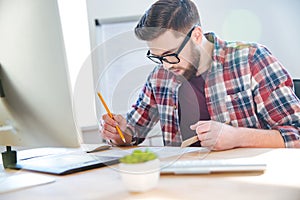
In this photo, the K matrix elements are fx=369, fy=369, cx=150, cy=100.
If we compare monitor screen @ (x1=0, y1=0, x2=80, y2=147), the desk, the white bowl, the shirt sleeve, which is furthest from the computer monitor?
the shirt sleeve

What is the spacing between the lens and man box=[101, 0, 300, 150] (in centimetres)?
102

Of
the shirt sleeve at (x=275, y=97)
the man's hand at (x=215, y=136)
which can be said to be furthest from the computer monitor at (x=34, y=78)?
the shirt sleeve at (x=275, y=97)

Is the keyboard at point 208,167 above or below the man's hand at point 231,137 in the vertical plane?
above

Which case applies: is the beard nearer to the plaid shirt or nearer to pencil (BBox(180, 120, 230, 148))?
the plaid shirt

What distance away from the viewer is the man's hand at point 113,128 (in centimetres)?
106

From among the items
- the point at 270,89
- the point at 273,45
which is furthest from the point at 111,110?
the point at 273,45

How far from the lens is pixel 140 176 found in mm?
625

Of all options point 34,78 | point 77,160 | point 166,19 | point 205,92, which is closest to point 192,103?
point 205,92

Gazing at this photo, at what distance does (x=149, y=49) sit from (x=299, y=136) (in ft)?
1.66

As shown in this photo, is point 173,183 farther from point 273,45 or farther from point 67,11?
point 273,45

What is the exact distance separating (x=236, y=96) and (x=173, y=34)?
35 centimetres

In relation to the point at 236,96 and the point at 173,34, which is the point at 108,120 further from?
the point at 236,96

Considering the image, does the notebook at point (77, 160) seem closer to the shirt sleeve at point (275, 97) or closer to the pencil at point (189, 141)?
the pencil at point (189, 141)

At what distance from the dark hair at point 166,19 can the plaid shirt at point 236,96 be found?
0.53 feet
